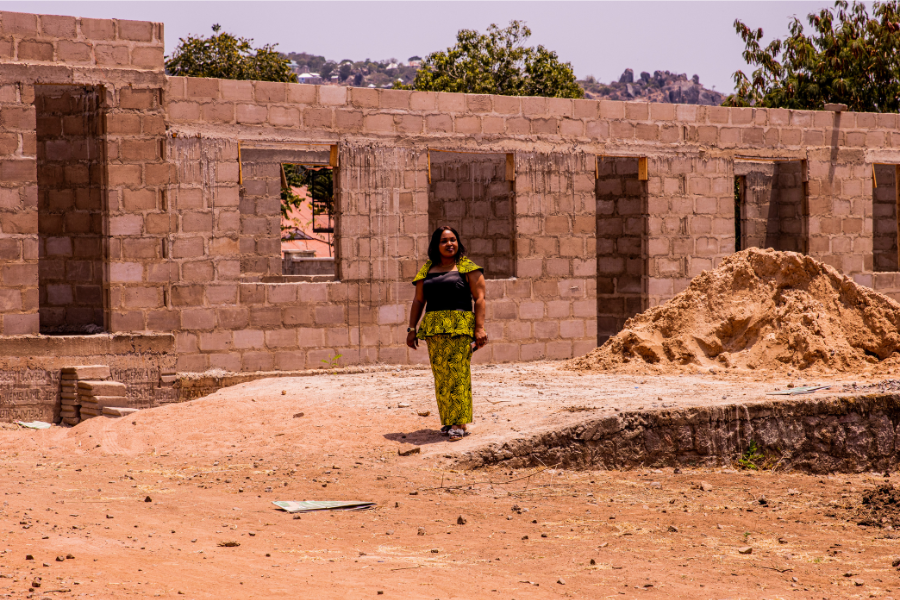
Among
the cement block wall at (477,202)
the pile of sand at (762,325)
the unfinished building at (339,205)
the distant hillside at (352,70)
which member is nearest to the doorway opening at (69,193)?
the unfinished building at (339,205)

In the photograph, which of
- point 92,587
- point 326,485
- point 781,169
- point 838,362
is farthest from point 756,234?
point 92,587

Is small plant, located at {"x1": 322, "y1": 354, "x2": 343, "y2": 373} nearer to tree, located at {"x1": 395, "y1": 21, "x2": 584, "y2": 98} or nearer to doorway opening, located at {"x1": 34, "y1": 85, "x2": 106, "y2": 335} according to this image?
doorway opening, located at {"x1": 34, "y1": 85, "x2": 106, "y2": 335}

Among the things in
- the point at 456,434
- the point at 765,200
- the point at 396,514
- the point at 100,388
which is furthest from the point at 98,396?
the point at 765,200

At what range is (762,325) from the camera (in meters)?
10.4

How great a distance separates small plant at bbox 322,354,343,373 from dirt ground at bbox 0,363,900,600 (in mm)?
1695

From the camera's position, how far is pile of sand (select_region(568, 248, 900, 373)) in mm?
10016

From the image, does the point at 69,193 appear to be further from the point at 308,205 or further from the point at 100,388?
the point at 308,205

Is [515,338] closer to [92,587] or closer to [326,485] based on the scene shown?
[326,485]

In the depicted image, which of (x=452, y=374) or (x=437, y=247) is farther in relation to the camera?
(x=437, y=247)

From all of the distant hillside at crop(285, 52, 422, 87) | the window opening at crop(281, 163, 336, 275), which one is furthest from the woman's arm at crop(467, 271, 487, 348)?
the distant hillside at crop(285, 52, 422, 87)

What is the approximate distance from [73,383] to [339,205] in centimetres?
340

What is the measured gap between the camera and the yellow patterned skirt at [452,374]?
22.9ft

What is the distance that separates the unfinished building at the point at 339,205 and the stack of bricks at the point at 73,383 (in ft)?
0.32

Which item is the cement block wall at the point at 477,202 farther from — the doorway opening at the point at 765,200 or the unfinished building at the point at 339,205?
the doorway opening at the point at 765,200
